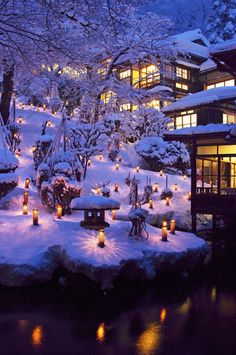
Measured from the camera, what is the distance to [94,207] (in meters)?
11.6

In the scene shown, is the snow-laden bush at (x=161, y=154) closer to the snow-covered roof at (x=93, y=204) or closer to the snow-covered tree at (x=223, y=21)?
the snow-covered roof at (x=93, y=204)

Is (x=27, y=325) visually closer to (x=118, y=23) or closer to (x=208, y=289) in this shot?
(x=208, y=289)

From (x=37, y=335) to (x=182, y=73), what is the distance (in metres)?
31.8

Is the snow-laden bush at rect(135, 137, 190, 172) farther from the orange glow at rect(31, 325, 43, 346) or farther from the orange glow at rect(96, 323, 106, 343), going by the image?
the orange glow at rect(31, 325, 43, 346)

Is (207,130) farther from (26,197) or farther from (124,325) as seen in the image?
(124,325)

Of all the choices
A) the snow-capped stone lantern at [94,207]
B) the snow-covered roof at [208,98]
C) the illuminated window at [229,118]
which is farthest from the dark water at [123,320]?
the illuminated window at [229,118]

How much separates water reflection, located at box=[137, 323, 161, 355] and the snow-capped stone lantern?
425 centimetres

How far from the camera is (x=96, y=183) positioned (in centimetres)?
2033

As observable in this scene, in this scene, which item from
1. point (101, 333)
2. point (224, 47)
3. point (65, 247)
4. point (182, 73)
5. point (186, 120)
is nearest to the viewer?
point (101, 333)

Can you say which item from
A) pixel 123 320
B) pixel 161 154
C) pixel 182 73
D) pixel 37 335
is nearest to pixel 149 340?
pixel 123 320

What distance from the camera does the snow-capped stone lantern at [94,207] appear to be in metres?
11.7

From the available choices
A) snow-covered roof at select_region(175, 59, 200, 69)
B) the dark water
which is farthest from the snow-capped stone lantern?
snow-covered roof at select_region(175, 59, 200, 69)

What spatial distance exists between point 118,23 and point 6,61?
3558 mm

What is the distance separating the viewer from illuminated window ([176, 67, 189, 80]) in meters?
35.2
